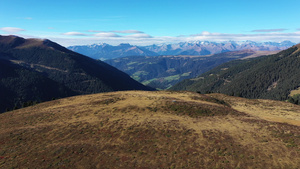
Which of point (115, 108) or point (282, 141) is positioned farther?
point (115, 108)

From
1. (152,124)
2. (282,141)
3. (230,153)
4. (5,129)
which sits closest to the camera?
(230,153)

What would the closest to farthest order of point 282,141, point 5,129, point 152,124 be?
point 282,141
point 152,124
point 5,129

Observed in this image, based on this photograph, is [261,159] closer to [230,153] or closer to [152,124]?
[230,153]

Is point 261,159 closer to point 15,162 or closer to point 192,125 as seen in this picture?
point 192,125

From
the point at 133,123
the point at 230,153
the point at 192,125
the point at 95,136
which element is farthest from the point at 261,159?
the point at 95,136

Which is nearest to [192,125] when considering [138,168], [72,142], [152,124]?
[152,124]

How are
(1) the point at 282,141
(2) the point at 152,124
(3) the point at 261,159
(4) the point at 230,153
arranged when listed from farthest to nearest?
A: (2) the point at 152,124
(1) the point at 282,141
(4) the point at 230,153
(3) the point at 261,159
